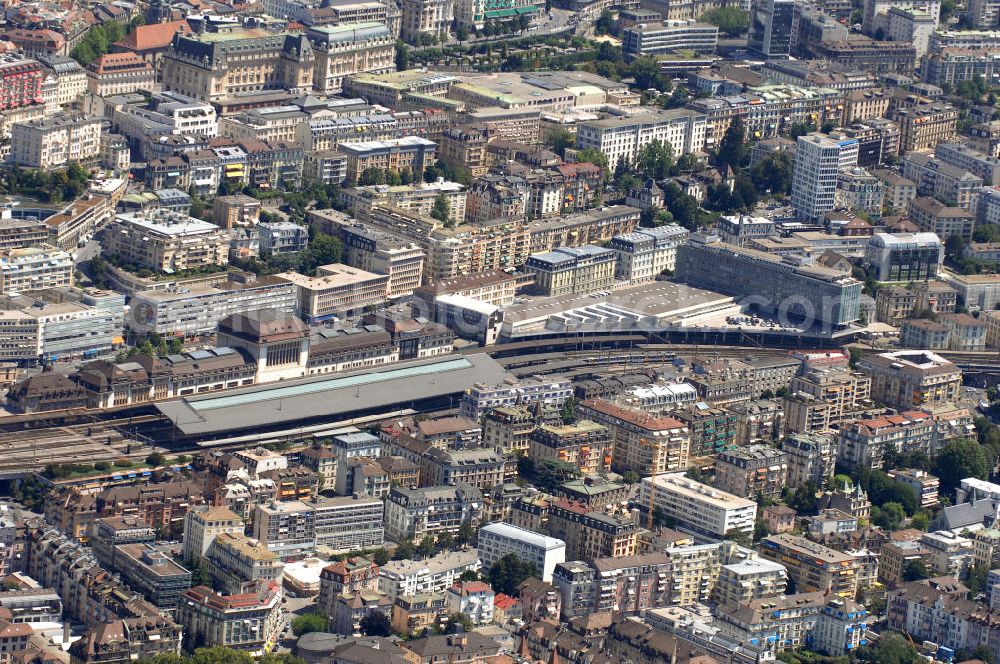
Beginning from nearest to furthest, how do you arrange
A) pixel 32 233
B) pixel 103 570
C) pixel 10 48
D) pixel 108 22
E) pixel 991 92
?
pixel 103 570, pixel 32 233, pixel 10 48, pixel 108 22, pixel 991 92

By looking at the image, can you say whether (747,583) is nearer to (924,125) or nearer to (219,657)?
(219,657)

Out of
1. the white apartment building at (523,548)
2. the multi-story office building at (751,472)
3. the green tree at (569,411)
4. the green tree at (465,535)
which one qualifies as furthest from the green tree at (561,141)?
the white apartment building at (523,548)

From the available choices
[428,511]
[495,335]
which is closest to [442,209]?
[495,335]

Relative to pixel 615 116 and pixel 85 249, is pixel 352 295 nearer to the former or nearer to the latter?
pixel 85 249

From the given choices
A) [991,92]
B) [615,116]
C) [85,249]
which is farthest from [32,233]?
[991,92]

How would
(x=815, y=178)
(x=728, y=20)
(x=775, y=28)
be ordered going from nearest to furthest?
(x=815, y=178), (x=775, y=28), (x=728, y=20)

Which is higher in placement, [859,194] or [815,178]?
[815,178]

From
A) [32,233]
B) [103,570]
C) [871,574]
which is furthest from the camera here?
[32,233]

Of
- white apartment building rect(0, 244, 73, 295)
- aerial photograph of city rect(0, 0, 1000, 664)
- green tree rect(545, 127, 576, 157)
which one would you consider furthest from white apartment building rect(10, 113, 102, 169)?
green tree rect(545, 127, 576, 157)
